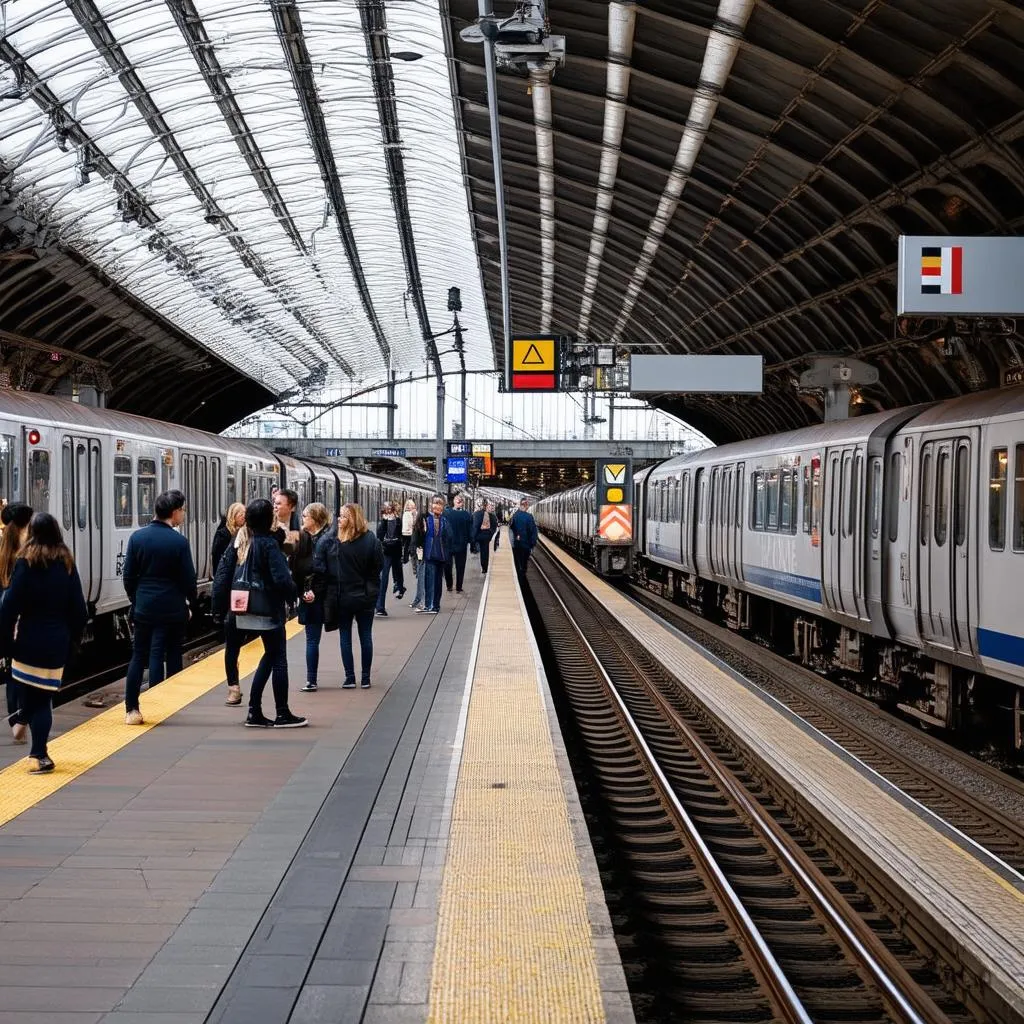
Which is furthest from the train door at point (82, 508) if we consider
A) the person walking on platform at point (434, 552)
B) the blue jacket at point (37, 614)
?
→ the blue jacket at point (37, 614)

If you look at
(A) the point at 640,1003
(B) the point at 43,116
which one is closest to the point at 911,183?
(B) the point at 43,116

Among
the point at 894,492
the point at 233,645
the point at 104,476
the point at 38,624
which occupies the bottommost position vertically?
the point at 233,645

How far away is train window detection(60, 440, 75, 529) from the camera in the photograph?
658 inches

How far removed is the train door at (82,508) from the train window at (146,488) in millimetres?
1874

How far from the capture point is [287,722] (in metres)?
11.0

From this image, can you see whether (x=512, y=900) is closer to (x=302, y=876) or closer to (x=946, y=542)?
(x=302, y=876)

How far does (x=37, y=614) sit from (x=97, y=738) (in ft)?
5.87

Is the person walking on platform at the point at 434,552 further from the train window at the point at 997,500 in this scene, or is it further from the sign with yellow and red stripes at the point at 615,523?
the sign with yellow and red stripes at the point at 615,523

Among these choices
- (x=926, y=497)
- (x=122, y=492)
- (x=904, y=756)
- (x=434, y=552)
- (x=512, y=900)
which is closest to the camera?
(x=512, y=900)

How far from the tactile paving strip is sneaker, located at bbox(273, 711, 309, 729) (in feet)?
4.66

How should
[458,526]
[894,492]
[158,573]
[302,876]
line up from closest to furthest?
[302,876], [158,573], [894,492], [458,526]

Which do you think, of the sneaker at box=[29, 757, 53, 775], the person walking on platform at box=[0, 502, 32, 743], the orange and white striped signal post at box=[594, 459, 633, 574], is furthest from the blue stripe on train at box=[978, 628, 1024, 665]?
the orange and white striped signal post at box=[594, 459, 633, 574]

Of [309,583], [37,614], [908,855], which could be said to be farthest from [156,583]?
[908,855]

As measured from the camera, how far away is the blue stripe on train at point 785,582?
17513 millimetres
